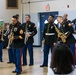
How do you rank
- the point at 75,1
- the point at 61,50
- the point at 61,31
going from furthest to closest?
the point at 75,1, the point at 61,31, the point at 61,50

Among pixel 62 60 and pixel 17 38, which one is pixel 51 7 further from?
pixel 62 60

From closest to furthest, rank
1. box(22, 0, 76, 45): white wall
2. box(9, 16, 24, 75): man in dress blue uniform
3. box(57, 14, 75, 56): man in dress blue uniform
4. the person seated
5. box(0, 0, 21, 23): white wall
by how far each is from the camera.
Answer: the person seated → box(9, 16, 24, 75): man in dress blue uniform → box(57, 14, 75, 56): man in dress blue uniform → box(22, 0, 76, 45): white wall → box(0, 0, 21, 23): white wall

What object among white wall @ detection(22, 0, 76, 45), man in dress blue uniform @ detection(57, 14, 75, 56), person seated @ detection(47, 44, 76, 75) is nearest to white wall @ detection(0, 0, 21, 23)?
white wall @ detection(22, 0, 76, 45)

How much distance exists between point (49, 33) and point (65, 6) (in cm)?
761

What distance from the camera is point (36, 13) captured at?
17875 millimetres

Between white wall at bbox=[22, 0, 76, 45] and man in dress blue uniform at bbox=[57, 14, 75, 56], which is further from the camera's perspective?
white wall at bbox=[22, 0, 76, 45]

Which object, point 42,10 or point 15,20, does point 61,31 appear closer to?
point 15,20

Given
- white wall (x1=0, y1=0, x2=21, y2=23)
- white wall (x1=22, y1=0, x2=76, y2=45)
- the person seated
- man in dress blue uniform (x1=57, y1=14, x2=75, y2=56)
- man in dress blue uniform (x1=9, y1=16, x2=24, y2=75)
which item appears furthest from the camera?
white wall (x1=0, y1=0, x2=21, y2=23)

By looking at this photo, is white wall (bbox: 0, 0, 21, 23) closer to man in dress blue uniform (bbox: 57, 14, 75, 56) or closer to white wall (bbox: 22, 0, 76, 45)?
white wall (bbox: 22, 0, 76, 45)

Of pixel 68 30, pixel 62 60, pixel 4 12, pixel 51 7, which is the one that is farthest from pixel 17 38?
pixel 4 12

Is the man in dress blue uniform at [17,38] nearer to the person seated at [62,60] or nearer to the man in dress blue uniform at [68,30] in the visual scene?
the man in dress blue uniform at [68,30]

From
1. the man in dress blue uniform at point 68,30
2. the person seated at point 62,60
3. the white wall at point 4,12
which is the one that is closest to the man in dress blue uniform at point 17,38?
the man in dress blue uniform at point 68,30

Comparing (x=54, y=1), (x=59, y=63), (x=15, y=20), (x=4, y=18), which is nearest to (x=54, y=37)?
(x=15, y=20)

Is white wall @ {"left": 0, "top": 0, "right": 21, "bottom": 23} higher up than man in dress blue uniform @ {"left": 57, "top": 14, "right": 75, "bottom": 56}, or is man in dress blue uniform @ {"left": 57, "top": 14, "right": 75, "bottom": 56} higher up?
white wall @ {"left": 0, "top": 0, "right": 21, "bottom": 23}
